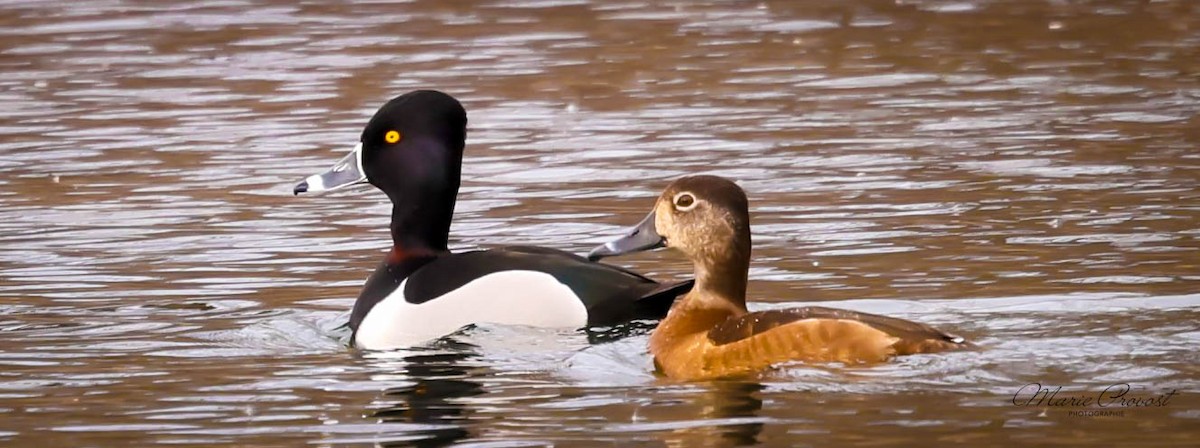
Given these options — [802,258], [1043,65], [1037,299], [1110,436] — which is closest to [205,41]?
[1043,65]

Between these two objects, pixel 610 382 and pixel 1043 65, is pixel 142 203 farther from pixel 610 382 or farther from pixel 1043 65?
pixel 1043 65

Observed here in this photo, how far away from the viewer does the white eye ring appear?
374 inches

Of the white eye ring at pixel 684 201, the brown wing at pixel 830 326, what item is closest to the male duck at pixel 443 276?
the white eye ring at pixel 684 201

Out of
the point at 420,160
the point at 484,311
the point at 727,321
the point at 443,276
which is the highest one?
the point at 420,160

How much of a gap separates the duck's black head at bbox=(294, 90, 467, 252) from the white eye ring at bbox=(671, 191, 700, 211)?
1703 millimetres

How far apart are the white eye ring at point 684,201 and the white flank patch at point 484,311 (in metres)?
0.79

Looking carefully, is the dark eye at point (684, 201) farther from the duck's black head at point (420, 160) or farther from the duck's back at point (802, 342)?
the duck's black head at point (420, 160)

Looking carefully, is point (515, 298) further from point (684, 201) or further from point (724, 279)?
point (724, 279)

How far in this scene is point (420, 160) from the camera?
11016 mm

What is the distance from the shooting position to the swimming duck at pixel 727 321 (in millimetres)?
8688

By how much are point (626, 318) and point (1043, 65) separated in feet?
30.6

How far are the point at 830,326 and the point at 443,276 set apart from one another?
230 centimetres

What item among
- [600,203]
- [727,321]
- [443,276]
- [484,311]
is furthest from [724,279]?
[600,203]

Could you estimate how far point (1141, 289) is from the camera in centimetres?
1026
